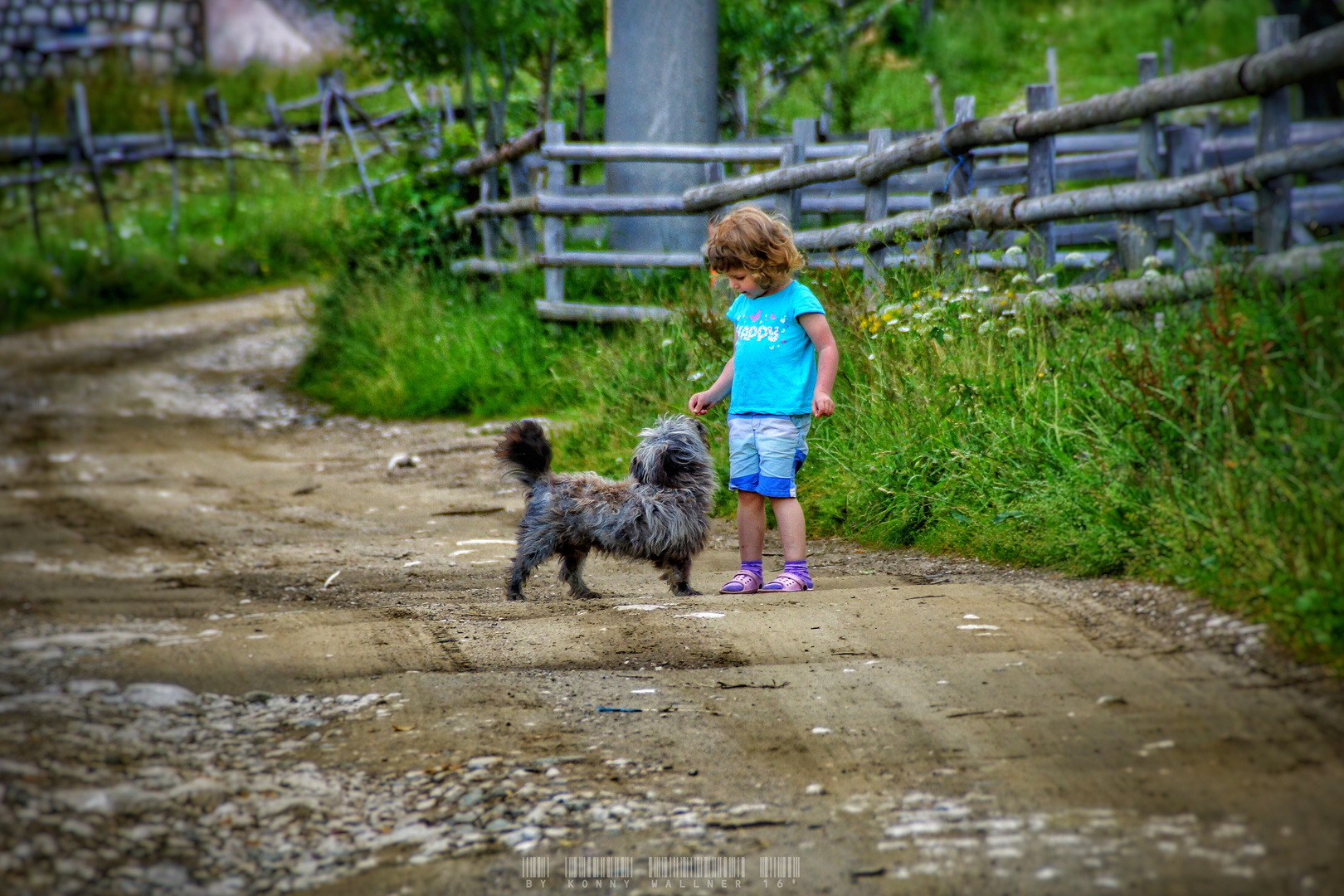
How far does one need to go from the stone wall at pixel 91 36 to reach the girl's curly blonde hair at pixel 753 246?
2171 millimetres

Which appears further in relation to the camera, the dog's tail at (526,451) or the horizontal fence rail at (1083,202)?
the dog's tail at (526,451)

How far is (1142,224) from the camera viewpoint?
5.08 meters

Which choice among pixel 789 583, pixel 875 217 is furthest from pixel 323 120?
pixel 789 583

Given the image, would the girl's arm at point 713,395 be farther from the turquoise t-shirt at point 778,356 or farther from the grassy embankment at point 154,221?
the grassy embankment at point 154,221

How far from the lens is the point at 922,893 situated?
6.99 feet

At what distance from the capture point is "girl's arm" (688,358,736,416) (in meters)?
4.55

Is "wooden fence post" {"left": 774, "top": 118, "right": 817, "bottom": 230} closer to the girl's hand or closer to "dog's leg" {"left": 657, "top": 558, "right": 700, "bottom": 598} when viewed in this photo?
the girl's hand

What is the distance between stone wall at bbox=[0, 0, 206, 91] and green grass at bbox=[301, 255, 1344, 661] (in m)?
2.94

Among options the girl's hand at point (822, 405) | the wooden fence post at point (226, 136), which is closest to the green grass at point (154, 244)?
the wooden fence post at point (226, 136)

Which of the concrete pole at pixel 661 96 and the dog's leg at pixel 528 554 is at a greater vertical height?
the concrete pole at pixel 661 96

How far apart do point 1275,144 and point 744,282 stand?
2055 millimetres

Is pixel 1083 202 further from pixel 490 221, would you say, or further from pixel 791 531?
pixel 490 221

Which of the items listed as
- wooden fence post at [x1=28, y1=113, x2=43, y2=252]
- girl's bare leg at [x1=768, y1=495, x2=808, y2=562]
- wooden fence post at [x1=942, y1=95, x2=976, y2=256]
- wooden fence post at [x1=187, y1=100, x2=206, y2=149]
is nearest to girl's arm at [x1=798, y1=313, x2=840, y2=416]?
girl's bare leg at [x1=768, y1=495, x2=808, y2=562]

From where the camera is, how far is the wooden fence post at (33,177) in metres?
1.60
